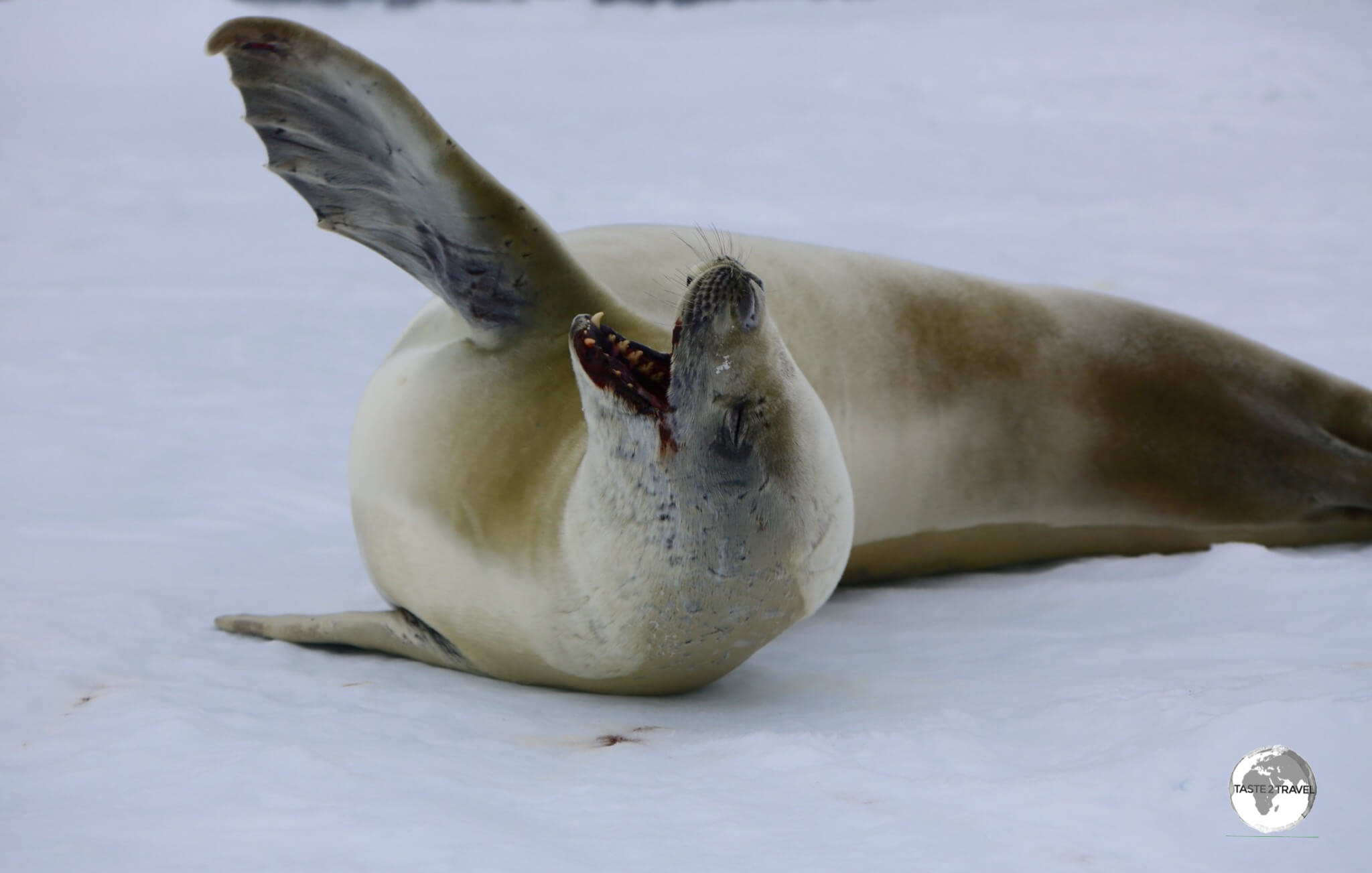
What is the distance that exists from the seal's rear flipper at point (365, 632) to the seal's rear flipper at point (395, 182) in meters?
0.52

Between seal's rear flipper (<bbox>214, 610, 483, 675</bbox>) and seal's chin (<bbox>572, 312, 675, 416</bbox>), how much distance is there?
66cm

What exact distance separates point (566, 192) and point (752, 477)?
481 cm

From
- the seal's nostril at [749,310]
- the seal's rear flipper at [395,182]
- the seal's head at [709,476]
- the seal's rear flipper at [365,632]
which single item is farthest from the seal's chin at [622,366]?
the seal's rear flipper at [365,632]

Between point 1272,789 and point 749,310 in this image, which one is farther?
point 749,310

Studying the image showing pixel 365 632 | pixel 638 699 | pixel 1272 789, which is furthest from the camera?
pixel 365 632

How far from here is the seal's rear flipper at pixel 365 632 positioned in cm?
234

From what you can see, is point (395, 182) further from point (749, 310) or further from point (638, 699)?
point (638, 699)

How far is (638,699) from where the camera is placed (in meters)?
2.22

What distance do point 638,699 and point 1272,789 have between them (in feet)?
3.31

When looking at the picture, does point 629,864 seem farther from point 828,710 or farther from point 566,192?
point 566,192

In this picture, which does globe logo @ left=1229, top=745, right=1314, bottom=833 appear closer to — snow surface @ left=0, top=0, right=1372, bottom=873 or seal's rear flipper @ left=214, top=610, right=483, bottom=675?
snow surface @ left=0, top=0, right=1372, bottom=873

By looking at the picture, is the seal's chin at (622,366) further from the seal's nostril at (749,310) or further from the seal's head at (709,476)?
the seal's nostril at (749,310)

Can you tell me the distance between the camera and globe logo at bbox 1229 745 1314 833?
1.49 metres

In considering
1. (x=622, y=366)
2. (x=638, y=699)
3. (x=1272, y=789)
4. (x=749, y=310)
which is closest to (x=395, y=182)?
(x=622, y=366)
